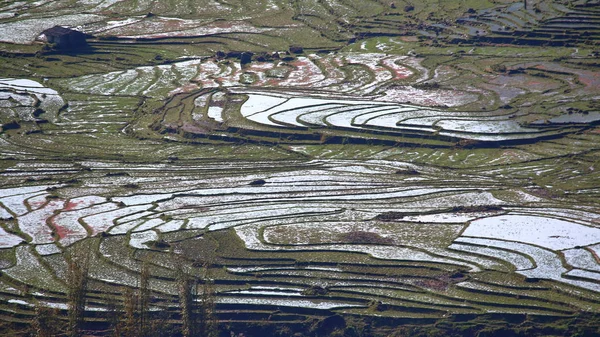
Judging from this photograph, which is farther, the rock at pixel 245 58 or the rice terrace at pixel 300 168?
the rock at pixel 245 58

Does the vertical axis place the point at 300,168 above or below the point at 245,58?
below

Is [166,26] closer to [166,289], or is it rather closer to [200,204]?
[200,204]

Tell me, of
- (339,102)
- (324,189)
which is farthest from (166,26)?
(324,189)

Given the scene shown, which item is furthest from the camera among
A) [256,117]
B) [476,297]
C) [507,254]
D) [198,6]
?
[198,6]

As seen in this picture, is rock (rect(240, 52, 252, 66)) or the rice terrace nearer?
the rice terrace

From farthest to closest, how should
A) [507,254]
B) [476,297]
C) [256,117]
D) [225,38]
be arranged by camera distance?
[225,38]
[256,117]
[507,254]
[476,297]

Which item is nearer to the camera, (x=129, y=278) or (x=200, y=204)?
(x=129, y=278)

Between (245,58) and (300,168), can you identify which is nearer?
(300,168)
